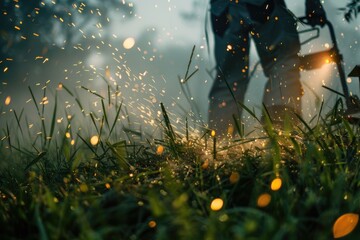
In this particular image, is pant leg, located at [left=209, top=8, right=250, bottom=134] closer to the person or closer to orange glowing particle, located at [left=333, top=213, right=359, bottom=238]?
the person

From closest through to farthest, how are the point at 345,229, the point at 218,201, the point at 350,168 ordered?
the point at 345,229 < the point at 218,201 < the point at 350,168

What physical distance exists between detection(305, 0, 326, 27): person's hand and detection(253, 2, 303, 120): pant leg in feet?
1.03

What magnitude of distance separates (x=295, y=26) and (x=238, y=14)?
0.45 meters

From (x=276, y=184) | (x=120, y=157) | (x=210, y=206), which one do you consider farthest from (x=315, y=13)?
(x=210, y=206)

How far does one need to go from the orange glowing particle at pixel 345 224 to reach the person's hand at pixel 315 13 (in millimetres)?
3048

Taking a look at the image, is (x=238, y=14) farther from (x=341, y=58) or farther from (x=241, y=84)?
(x=341, y=58)

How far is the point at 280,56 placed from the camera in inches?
127

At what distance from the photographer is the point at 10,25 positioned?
66.9ft

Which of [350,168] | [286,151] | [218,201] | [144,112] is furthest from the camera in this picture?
[144,112]

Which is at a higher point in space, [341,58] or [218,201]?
[218,201]

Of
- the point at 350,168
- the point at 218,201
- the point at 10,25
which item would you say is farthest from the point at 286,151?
the point at 10,25

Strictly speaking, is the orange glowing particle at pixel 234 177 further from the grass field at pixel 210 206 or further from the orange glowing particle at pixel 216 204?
the orange glowing particle at pixel 216 204

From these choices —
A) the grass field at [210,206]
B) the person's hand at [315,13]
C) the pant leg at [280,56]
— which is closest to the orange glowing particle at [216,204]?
the grass field at [210,206]

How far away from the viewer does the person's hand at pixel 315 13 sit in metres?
3.60
